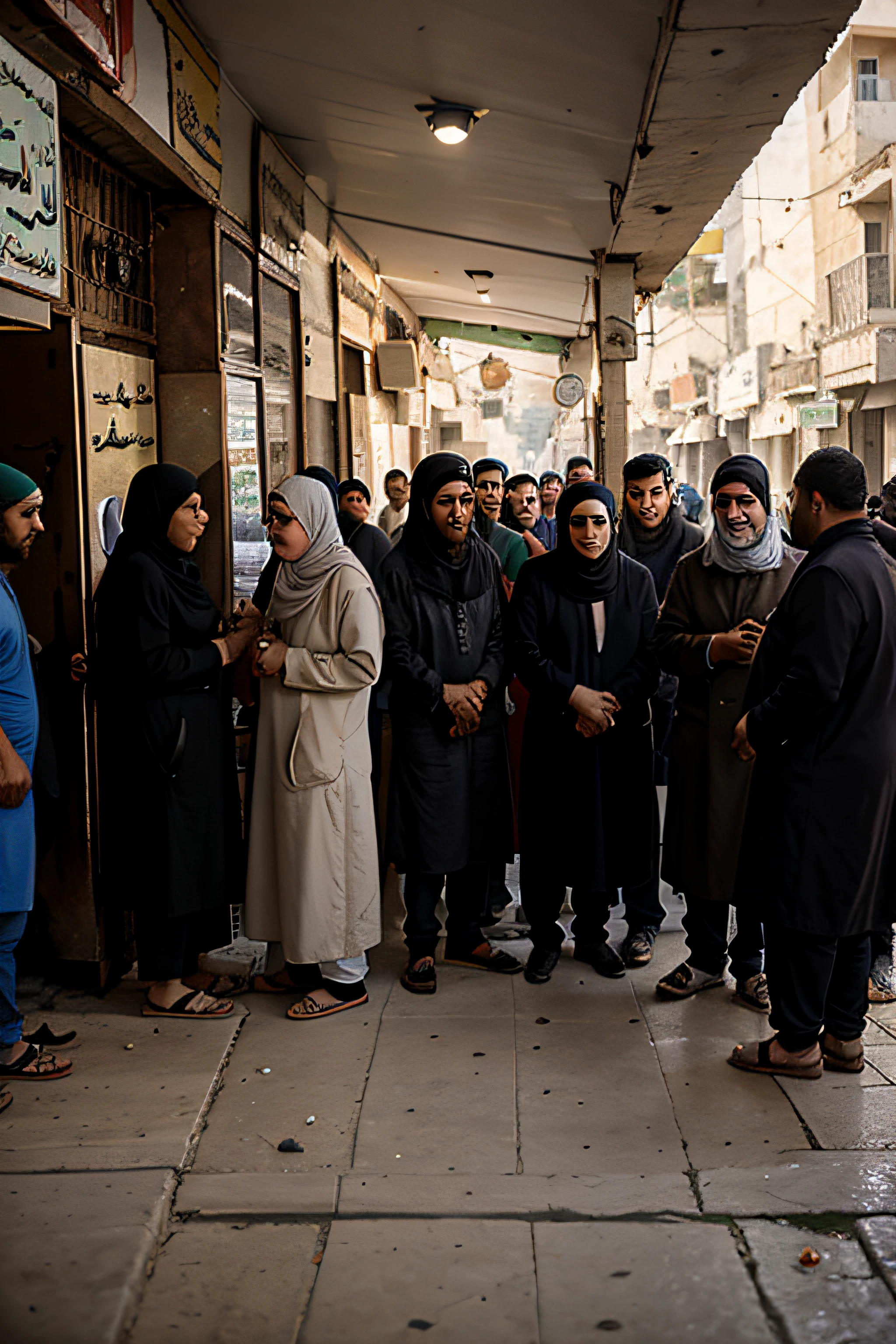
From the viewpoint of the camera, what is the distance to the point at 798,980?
3248 millimetres

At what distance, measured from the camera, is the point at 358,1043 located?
3615mm

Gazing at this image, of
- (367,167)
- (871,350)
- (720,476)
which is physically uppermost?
(871,350)

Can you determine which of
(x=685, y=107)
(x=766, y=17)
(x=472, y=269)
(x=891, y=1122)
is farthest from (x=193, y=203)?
(x=472, y=269)

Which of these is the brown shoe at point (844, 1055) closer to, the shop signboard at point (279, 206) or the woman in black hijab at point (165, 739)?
the woman in black hijab at point (165, 739)

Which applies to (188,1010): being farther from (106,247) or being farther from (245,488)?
(106,247)

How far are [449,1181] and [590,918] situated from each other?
5.07 ft

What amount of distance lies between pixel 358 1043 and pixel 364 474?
6381 millimetres

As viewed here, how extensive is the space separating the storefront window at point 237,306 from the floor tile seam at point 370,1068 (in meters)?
2.89

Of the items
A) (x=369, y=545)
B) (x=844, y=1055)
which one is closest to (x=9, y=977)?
(x=844, y=1055)

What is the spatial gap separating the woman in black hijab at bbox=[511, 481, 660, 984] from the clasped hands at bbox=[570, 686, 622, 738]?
0.03ft

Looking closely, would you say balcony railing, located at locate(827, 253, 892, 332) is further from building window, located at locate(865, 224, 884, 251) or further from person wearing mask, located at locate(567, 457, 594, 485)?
person wearing mask, located at locate(567, 457, 594, 485)

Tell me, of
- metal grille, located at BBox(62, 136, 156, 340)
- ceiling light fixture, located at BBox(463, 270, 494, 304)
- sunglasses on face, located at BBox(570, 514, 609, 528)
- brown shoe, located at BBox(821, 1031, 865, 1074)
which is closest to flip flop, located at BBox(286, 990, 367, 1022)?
brown shoe, located at BBox(821, 1031, 865, 1074)

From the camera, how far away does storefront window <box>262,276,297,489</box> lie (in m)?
6.07

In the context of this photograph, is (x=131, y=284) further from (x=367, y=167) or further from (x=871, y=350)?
(x=871, y=350)
